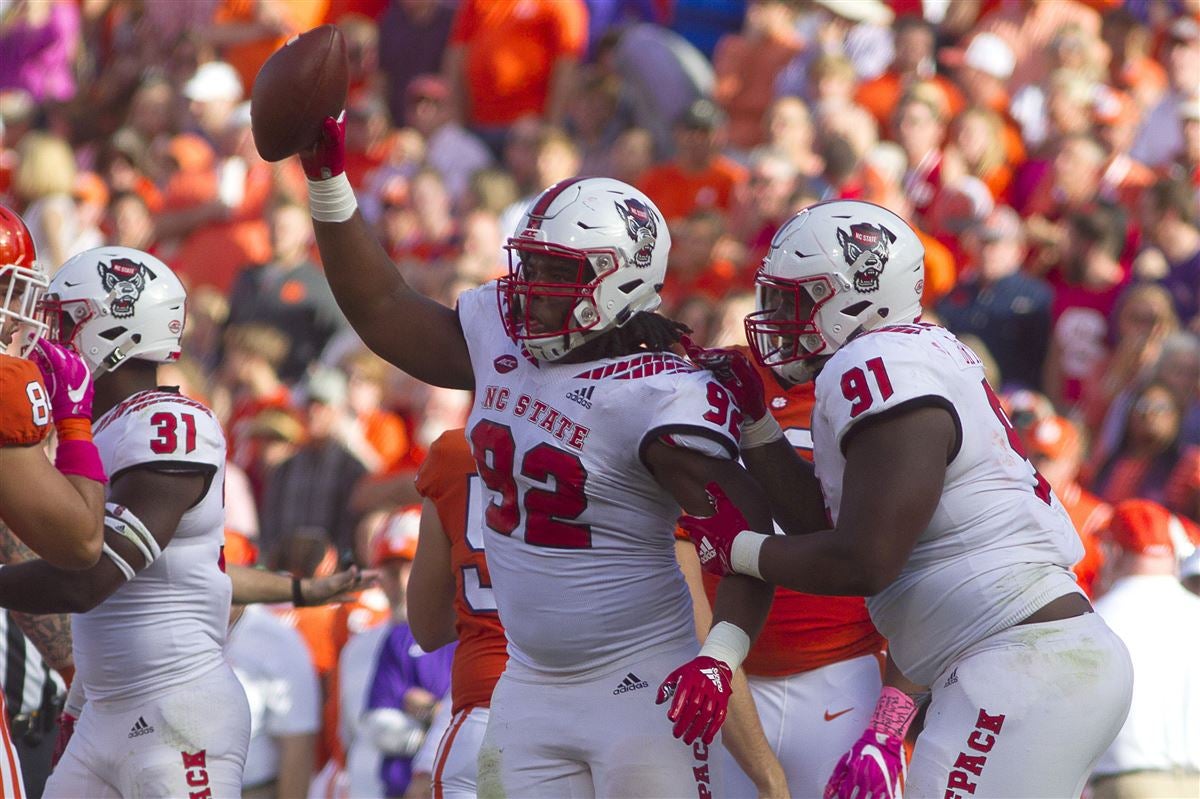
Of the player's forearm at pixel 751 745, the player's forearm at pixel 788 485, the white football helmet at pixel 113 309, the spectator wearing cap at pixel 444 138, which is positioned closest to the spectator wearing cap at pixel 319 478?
the spectator wearing cap at pixel 444 138

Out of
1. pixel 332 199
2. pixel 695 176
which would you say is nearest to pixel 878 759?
pixel 332 199

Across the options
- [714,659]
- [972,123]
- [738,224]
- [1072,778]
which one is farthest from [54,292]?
[972,123]

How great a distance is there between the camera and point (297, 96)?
445 cm

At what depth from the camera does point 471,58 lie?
40.7ft

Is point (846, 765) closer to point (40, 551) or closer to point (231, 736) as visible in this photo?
point (231, 736)

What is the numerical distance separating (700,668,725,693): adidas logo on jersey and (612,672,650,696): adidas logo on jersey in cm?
31

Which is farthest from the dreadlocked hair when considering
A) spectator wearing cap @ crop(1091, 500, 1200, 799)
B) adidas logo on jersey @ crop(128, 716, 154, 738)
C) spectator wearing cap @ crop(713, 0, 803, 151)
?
spectator wearing cap @ crop(713, 0, 803, 151)

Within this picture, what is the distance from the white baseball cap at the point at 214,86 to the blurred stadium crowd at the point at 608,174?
0.08 ft

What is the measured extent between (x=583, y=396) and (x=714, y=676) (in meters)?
0.72

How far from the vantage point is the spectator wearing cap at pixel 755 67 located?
1139 centimetres

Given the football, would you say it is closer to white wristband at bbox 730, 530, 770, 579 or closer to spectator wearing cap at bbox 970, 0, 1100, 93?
white wristband at bbox 730, 530, 770, 579

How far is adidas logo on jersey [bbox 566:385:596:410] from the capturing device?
4.23 m

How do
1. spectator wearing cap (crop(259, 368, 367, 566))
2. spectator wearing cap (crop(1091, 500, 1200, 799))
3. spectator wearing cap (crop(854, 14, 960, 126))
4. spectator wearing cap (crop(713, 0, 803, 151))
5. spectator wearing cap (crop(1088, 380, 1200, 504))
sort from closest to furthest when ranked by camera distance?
spectator wearing cap (crop(1091, 500, 1200, 799)), spectator wearing cap (crop(1088, 380, 1200, 504)), spectator wearing cap (crop(259, 368, 367, 566)), spectator wearing cap (crop(854, 14, 960, 126)), spectator wearing cap (crop(713, 0, 803, 151))

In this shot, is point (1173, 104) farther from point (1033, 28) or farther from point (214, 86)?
point (214, 86)
